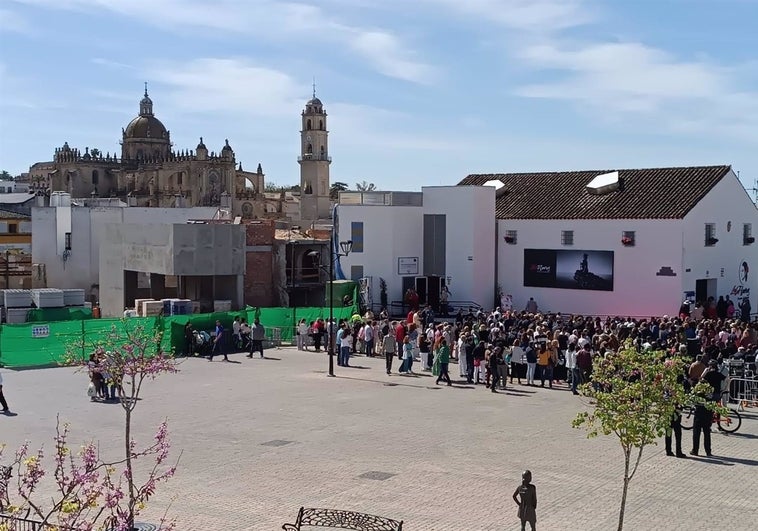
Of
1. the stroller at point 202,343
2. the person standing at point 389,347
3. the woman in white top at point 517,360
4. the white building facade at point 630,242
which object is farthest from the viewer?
the white building facade at point 630,242

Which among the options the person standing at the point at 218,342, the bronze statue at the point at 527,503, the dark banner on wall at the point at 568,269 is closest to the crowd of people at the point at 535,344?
the person standing at the point at 218,342

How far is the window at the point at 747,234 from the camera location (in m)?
42.1

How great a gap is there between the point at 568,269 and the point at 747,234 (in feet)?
29.6

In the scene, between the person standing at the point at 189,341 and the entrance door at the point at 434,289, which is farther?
the entrance door at the point at 434,289

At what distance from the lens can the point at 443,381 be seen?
2648 cm

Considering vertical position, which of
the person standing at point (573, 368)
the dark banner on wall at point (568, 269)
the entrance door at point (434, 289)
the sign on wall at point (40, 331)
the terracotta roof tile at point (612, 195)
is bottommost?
the person standing at point (573, 368)

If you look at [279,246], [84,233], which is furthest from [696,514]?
[84,233]

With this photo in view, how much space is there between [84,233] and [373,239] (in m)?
30.2

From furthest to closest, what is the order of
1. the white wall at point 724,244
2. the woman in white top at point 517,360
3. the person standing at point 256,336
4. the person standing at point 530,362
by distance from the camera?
the white wall at point 724,244 → the person standing at point 256,336 → the woman in white top at point 517,360 → the person standing at point 530,362

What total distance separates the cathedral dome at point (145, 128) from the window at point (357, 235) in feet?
287

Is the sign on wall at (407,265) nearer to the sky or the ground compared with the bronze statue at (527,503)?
nearer to the sky

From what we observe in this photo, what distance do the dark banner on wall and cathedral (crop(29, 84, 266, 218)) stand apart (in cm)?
6756

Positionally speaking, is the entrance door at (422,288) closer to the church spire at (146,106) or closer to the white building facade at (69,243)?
the white building facade at (69,243)

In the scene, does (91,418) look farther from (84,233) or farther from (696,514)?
(84,233)
